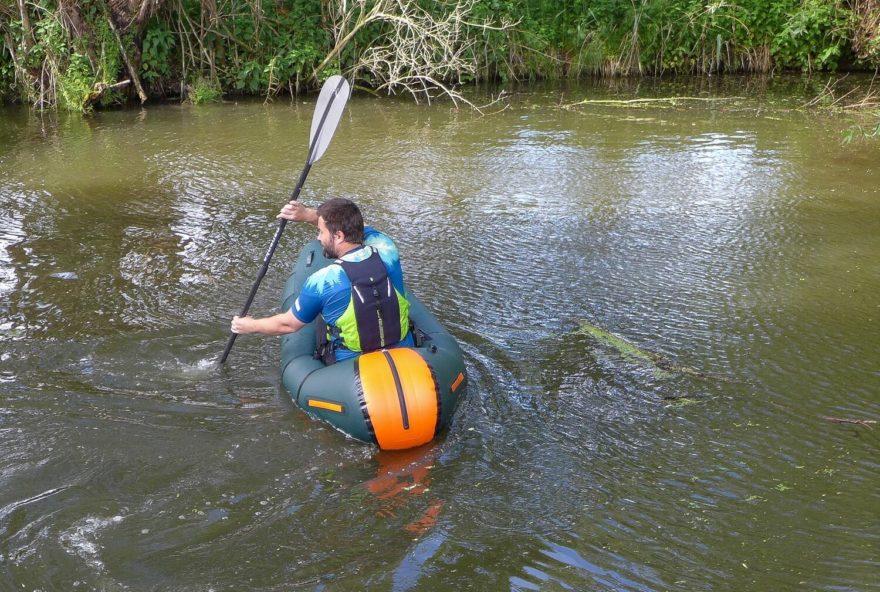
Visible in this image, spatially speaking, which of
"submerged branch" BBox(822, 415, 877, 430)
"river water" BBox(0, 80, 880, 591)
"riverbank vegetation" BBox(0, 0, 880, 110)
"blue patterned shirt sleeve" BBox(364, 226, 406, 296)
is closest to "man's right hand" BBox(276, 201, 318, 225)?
"blue patterned shirt sleeve" BBox(364, 226, 406, 296)

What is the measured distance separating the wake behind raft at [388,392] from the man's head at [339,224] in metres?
0.55

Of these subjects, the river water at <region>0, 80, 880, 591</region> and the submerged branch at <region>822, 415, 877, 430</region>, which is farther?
the submerged branch at <region>822, 415, 877, 430</region>

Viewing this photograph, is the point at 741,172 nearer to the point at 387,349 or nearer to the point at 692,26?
the point at 387,349

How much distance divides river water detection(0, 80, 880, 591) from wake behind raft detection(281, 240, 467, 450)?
11 centimetres

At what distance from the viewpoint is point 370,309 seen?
12.9 feet

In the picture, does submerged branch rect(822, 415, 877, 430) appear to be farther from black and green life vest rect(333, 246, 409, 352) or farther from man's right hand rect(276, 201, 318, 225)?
man's right hand rect(276, 201, 318, 225)

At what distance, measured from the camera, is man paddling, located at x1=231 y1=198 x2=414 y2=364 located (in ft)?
12.9

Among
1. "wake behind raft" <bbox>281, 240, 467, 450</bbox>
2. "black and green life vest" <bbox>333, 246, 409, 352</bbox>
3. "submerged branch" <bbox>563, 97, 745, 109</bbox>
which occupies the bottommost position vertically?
"wake behind raft" <bbox>281, 240, 467, 450</bbox>

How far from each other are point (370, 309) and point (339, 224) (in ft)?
1.38

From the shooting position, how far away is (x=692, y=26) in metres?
13.3

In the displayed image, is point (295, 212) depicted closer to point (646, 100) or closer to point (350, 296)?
point (350, 296)

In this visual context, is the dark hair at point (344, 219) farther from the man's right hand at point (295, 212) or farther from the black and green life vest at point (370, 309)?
the man's right hand at point (295, 212)

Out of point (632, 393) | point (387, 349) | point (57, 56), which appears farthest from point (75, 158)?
point (632, 393)

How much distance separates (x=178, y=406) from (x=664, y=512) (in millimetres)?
2283
